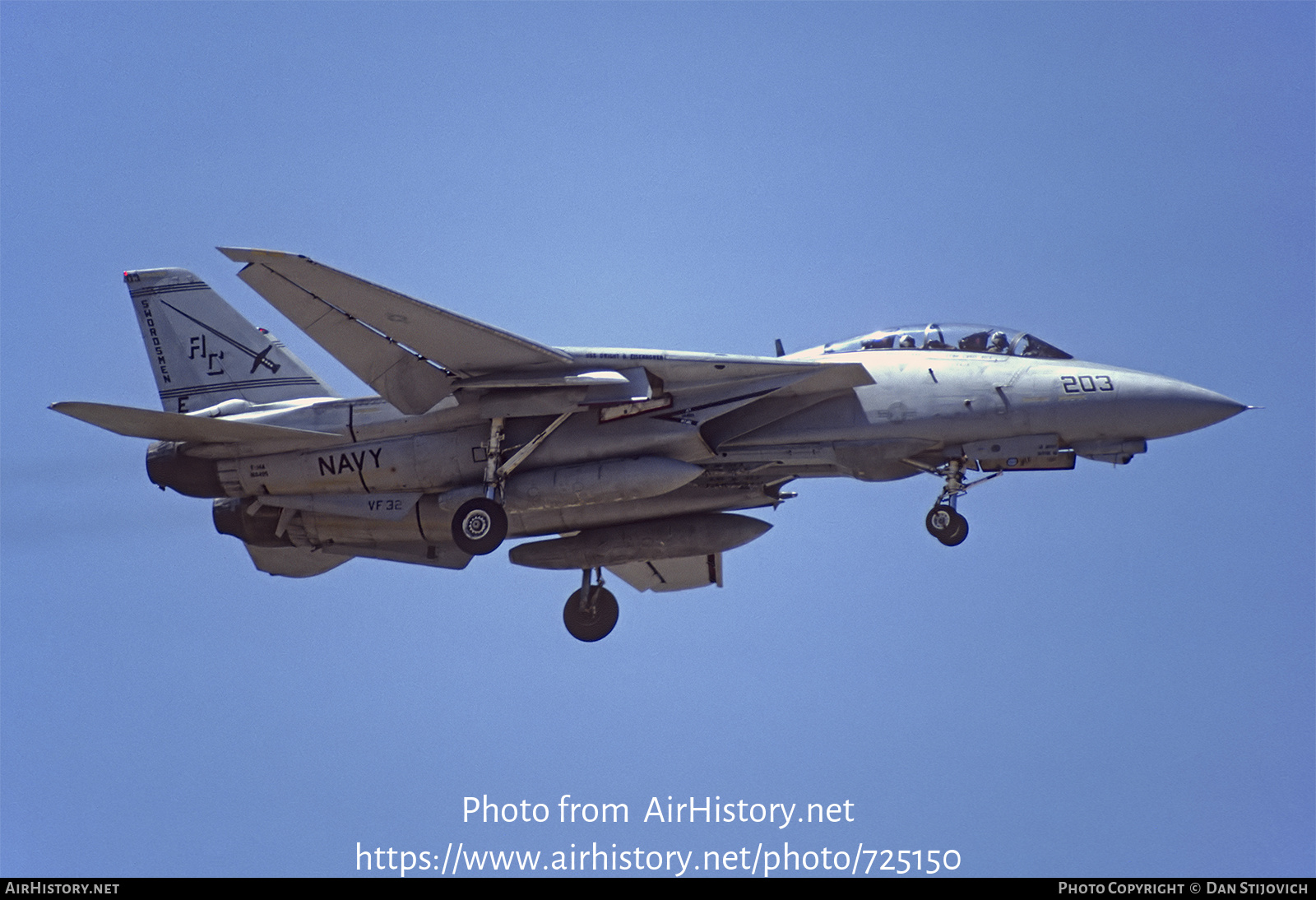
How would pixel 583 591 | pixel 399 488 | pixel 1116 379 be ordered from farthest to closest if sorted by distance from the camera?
pixel 583 591 < pixel 399 488 < pixel 1116 379

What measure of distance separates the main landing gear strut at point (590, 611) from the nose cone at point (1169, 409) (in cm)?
764

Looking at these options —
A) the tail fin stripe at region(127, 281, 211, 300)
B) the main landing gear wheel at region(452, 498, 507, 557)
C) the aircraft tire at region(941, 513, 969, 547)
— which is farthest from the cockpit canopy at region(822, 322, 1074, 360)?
the tail fin stripe at region(127, 281, 211, 300)

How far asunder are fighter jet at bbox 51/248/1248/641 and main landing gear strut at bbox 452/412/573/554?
0.03 meters

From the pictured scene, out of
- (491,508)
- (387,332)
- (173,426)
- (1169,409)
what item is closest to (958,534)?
(1169,409)

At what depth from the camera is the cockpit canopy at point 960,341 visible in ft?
64.5

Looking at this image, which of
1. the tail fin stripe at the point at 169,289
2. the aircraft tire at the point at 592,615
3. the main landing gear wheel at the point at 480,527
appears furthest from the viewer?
the aircraft tire at the point at 592,615

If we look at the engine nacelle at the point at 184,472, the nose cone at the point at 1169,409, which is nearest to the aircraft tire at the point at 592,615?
the engine nacelle at the point at 184,472

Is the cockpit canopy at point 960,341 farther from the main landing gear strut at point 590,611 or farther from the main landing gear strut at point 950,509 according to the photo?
the main landing gear strut at point 590,611

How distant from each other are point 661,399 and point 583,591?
4283 millimetres

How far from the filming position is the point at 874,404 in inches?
770

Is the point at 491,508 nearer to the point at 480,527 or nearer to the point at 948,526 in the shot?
the point at 480,527

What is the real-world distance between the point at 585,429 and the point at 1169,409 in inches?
262
